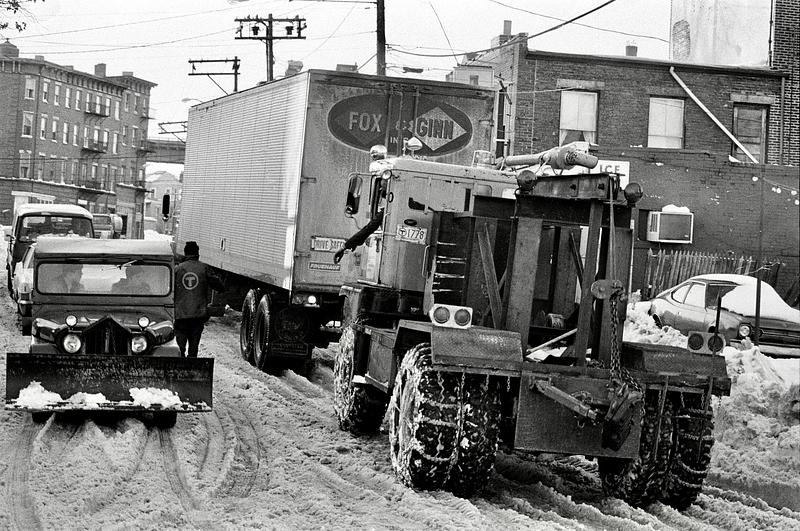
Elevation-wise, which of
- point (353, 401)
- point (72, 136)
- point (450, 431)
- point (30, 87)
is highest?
point (30, 87)

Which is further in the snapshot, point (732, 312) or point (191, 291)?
point (732, 312)

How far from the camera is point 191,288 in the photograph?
14125 millimetres

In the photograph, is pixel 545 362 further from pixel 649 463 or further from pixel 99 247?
pixel 99 247

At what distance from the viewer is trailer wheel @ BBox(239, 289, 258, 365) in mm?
17281

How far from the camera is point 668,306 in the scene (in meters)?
22.0

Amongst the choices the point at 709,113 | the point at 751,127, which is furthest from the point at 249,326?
the point at 751,127

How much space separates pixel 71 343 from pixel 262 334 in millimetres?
5426

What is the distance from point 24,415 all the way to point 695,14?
29.1 m

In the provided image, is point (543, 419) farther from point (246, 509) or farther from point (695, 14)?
point (695, 14)

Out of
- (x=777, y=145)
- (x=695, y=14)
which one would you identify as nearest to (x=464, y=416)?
(x=777, y=145)

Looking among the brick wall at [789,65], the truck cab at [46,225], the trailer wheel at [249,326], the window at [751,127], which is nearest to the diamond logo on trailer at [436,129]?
the trailer wheel at [249,326]

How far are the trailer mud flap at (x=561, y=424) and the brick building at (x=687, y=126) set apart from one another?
20531 millimetres

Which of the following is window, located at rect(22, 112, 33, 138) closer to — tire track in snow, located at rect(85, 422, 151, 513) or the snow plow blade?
the snow plow blade

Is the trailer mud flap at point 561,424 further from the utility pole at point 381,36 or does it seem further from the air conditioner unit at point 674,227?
the utility pole at point 381,36
